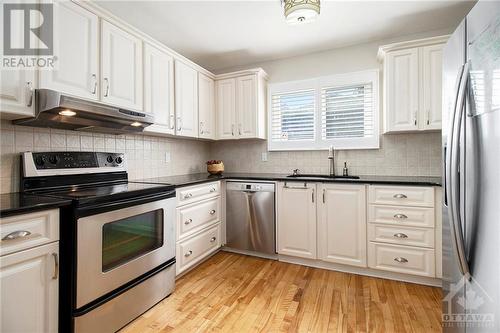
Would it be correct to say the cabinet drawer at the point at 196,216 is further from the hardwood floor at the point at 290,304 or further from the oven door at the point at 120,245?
the hardwood floor at the point at 290,304

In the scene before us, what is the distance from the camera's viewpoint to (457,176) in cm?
108

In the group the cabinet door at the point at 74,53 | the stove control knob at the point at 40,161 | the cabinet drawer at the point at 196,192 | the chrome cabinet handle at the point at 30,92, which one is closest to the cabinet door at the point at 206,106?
the cabinet drawer at the point at 196,192

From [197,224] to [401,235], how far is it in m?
1.94

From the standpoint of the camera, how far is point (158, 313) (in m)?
1.79

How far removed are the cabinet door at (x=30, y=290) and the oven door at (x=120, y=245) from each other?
0.12 metres

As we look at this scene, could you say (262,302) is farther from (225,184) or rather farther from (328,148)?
(328,148)

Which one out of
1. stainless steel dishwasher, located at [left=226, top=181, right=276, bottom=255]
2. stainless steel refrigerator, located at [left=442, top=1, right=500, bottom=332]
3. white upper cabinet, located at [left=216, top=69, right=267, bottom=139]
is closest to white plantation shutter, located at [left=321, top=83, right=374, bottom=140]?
white upper cabinet, located at [left=216, top=69, right=267, bottom=139]

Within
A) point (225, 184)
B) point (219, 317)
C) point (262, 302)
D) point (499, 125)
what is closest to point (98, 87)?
point (225, 184)

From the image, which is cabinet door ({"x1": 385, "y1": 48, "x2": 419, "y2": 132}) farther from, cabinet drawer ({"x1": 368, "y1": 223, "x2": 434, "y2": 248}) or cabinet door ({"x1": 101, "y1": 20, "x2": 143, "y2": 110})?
cabinet door ({"x1": 101, "y1": 20, "x2": 143, "y2": 110})

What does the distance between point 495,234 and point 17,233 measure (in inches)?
78.8

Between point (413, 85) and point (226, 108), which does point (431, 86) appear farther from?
point (226, 108)

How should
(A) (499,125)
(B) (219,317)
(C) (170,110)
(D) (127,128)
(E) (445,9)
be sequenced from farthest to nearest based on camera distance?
(C) (170,110) → (E) (445,9) → (D) (127,128) → (B) (219,317) → (A) (499,125)

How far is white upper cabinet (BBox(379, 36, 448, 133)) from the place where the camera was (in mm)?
2320

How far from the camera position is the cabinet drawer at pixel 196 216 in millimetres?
2264
